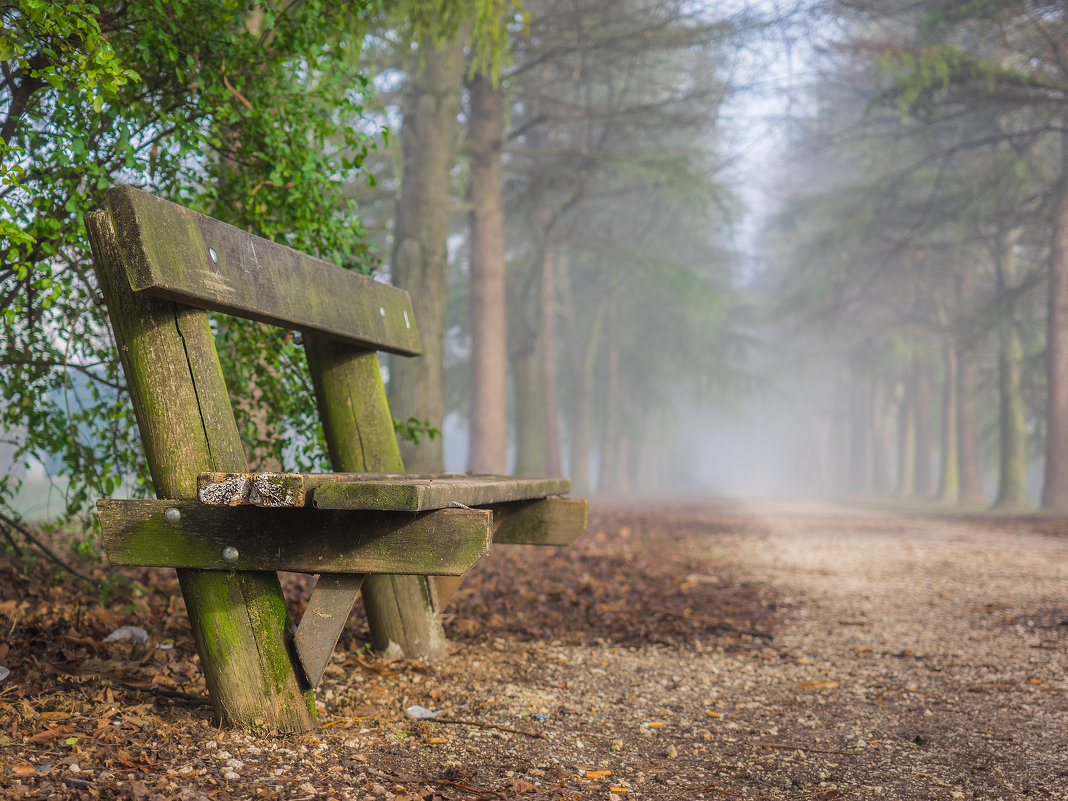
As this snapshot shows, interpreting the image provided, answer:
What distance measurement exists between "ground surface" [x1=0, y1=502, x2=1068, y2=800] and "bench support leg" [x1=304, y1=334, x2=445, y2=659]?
0.18 meters

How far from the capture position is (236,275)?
254cm

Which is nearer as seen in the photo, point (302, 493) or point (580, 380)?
point (302, 493)

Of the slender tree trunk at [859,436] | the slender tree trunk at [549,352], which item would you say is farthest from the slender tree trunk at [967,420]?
the slender tree trunk at [859,436]

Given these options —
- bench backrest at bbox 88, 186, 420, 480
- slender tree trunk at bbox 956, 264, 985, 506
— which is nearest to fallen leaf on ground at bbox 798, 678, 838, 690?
bench backrest at bbox 88, 186, 420, 480

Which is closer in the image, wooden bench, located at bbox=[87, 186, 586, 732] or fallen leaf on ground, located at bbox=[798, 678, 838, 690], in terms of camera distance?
wooden bench, located at bbox=[87, 186, 586, 732]

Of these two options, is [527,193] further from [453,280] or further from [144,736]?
[144,736]

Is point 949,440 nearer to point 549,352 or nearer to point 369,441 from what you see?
point 549,352

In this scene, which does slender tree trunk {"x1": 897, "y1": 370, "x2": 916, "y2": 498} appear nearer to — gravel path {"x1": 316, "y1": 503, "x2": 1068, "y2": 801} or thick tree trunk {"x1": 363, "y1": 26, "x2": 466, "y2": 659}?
gravel path {"x1": 316, "y1": 503, "x2": 1068, "y2": 801}

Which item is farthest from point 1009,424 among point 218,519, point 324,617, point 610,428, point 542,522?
point 218,519

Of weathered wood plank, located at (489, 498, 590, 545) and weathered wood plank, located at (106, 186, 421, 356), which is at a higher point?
weathered wood plank, located at (106, 186, 421, 356)

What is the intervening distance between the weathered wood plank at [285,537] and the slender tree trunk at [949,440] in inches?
933

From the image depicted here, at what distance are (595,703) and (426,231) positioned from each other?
21.0 ft

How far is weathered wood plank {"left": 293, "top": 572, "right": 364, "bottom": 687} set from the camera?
2.44 m

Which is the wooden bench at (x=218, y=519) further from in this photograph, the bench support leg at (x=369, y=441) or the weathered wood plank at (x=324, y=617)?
the bench support leg at (x=369, y=441)
